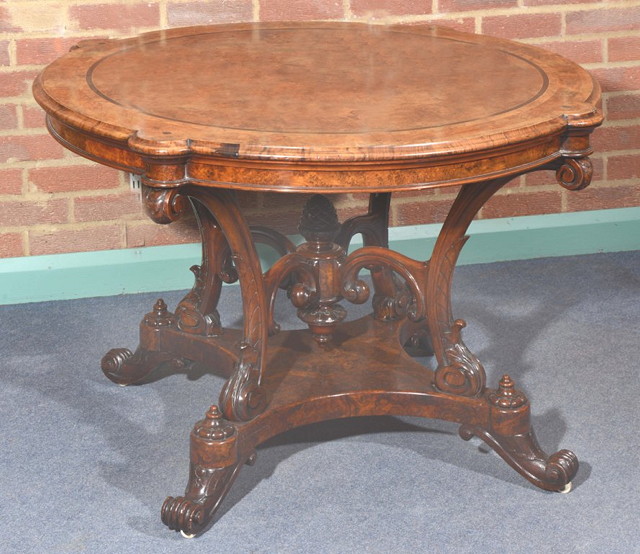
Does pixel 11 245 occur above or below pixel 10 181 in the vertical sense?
below

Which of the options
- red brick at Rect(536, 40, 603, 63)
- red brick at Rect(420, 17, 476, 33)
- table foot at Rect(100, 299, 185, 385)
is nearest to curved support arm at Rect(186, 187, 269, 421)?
table foot at Rect(100, 299, 185, 385)

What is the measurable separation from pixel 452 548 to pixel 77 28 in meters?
1.77

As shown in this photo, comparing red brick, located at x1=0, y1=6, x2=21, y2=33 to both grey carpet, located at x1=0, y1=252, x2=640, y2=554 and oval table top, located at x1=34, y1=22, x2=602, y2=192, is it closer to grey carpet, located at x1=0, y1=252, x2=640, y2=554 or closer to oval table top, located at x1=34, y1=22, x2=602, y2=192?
oval table top, located at x1=34, y1=22, x2=602, y2=192

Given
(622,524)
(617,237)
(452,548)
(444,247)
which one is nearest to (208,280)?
(444,247)

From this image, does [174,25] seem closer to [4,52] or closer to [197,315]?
[4,52]

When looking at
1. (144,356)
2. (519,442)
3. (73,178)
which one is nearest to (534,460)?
(519,442)

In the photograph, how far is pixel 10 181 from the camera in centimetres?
330

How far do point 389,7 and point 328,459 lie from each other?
140cm

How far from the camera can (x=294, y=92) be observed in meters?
2.26

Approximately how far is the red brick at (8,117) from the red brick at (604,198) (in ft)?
5.62

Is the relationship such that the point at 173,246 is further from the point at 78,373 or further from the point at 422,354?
the point at 422,354

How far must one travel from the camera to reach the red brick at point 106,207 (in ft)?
11.0

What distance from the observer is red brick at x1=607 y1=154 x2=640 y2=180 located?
12.0 ft

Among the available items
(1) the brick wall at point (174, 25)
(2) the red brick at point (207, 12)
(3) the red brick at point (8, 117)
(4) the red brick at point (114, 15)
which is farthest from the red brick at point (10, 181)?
(2) the red brick at point (207, 12)
